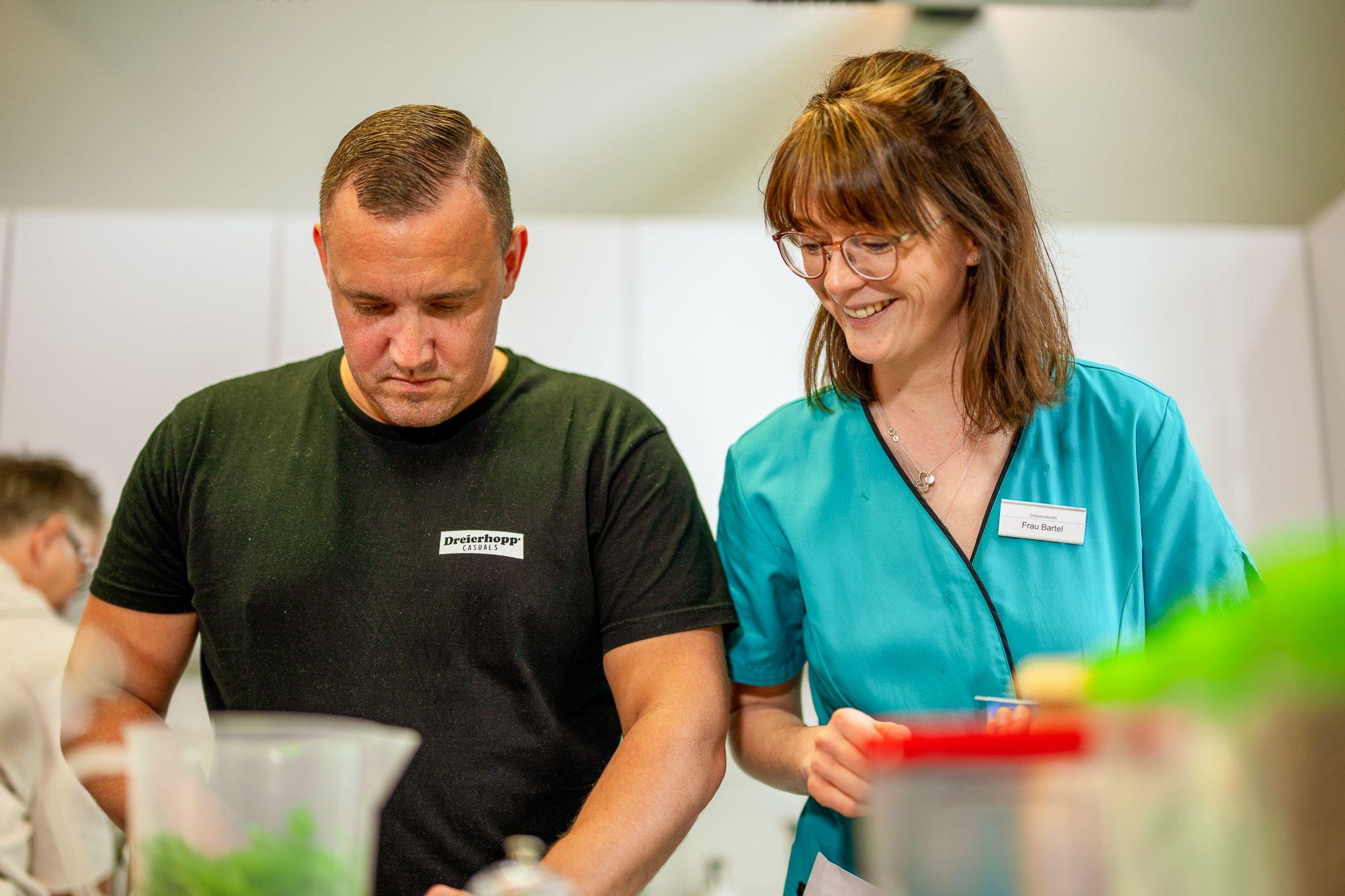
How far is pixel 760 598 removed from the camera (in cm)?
124

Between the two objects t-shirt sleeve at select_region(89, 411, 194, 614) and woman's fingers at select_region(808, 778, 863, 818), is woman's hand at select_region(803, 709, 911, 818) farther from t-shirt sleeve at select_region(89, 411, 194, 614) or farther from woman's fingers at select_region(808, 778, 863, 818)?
t-shirt sleeve at select_region(89, 411, 194, 614)

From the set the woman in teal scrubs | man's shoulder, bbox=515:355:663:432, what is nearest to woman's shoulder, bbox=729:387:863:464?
the woman in teal scrubs

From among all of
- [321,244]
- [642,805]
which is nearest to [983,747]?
[642,805]

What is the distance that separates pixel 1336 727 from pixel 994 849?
152mm

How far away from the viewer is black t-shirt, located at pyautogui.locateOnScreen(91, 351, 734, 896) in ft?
3.79

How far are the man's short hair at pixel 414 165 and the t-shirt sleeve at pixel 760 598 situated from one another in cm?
41

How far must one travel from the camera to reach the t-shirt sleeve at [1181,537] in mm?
1140

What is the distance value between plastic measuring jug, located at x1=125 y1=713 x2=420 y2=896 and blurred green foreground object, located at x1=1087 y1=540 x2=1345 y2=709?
0.38 meters

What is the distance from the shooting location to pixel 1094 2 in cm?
225

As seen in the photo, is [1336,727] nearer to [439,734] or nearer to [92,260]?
[439,734]

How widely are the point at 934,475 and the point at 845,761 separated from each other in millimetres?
474

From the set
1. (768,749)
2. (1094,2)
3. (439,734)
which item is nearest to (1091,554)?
(768,749)

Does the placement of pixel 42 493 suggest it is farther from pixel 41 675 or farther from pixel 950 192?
pixel 950 192

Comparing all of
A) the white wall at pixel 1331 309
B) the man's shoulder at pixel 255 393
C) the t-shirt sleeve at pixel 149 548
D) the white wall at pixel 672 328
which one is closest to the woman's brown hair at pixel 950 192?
the man's shoulder at pixel 255 393
